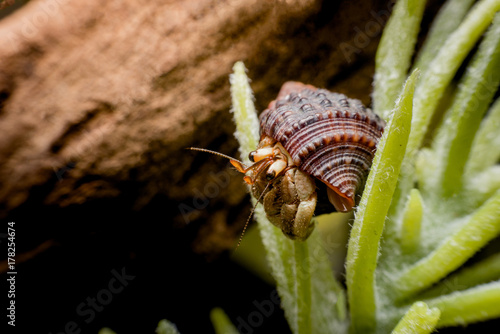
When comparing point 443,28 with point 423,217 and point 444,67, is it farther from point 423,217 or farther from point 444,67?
point 423,217

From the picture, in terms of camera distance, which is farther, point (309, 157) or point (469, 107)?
point (469, 107)

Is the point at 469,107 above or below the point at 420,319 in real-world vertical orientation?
above

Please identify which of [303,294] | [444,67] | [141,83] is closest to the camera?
[303,294]

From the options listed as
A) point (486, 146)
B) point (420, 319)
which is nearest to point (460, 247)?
point (420, 319)

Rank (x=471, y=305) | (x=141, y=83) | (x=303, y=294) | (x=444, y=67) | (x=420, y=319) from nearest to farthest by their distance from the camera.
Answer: (x=420, y=319) < (x=471, y=305) < (x=303, y=294) < (x=444, y=67) < (x=141, y=83)

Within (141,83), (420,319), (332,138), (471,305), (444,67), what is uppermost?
(444,67)

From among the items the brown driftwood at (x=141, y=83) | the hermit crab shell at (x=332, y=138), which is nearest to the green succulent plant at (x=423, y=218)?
the hermit crab shell at (x=332, y=138)
